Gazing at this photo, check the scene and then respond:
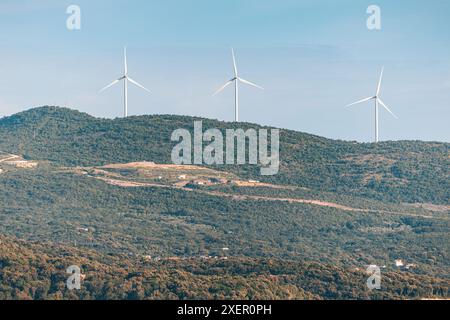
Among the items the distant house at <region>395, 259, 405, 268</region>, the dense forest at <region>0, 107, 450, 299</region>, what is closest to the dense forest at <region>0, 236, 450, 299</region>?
the dense forest at <region>0, 107, 450, 299</region>

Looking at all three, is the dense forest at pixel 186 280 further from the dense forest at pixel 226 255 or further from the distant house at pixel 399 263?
the distant house at pixel 399 263

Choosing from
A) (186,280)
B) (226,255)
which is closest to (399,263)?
(226,255)

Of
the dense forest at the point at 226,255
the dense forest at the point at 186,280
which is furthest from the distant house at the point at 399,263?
the dense forest at the point at 186,280

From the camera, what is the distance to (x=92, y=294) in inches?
4035

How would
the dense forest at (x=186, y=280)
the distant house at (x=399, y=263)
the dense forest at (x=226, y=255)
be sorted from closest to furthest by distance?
the dense forest at (x=186, y=280) → the dense forest at (x=226, y=255) → the distant house at (x=399, y=263)

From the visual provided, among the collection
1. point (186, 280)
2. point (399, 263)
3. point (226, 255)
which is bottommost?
point (399, 263)

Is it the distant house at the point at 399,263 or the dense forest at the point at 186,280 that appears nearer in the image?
the dense forest at the point at 186,280

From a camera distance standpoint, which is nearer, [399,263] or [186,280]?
[186,280]

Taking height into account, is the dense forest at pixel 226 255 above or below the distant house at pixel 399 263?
above

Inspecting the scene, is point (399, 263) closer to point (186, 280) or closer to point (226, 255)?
point (226, 255)

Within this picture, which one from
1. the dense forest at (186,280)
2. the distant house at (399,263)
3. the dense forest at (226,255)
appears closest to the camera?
the dense forest at (186,280)

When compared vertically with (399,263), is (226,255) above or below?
above
